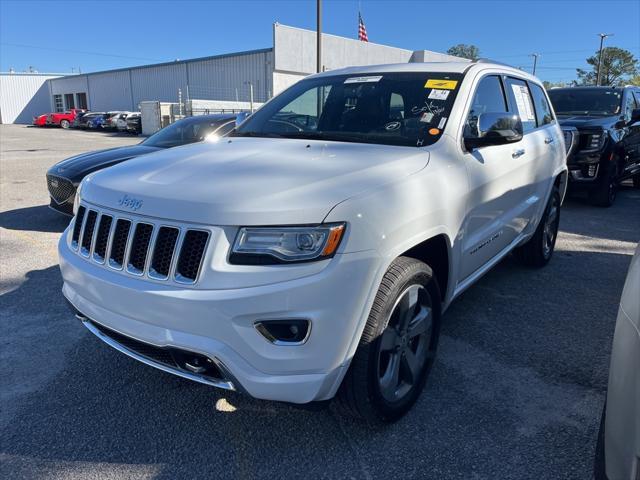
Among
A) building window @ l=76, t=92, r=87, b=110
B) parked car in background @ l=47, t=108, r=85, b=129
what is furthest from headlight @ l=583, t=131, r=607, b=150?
building window @ l=76, t=92, r=87, b=110

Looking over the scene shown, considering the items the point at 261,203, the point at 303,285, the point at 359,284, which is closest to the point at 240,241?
the point at 261,203

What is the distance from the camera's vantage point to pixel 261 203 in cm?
210

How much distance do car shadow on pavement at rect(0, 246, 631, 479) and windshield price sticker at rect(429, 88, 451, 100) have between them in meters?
1.61

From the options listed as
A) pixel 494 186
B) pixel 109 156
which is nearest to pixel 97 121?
pixel 109 156

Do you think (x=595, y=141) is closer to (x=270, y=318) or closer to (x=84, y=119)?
(x=270, y=318)

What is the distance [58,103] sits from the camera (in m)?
58.8

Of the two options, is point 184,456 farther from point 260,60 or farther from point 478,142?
point 260,60

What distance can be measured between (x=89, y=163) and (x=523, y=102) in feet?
17.1

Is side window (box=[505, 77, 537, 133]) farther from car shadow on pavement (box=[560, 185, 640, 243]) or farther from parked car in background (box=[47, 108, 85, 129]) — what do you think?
parked car in background (box=[47, 108, 85, 129])

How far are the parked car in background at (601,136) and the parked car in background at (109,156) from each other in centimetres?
544

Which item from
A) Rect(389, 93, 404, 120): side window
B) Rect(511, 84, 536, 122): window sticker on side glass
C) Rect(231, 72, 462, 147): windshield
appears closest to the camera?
Rect(231, 72, 462, 147): windshield

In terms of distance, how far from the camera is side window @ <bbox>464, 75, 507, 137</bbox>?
10.6 ft

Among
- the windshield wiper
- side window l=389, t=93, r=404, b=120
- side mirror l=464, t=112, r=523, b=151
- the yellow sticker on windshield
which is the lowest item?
the windshield wiper

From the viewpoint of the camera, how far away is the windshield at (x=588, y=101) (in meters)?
8.91
